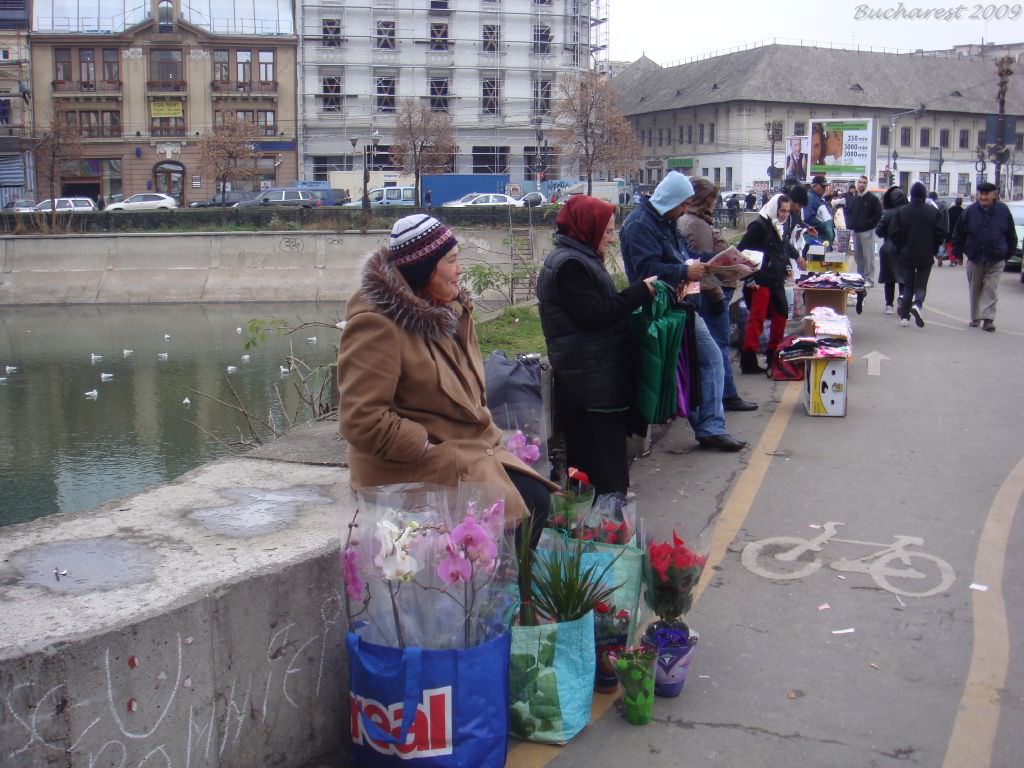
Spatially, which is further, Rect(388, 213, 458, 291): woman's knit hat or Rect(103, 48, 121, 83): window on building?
Rect(103, 48, 121, 83): window on building

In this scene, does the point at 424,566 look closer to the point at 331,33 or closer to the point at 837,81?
the point at 331,33

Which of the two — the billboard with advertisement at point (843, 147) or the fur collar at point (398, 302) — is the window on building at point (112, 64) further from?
the fur collar at point (398, 302)

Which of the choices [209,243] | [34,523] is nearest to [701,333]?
[34,523]

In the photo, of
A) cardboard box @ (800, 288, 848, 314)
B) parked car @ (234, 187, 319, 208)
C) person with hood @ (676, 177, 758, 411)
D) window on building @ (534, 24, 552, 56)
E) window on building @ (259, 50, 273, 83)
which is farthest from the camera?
window on building @ (534, 24, 552, 56)

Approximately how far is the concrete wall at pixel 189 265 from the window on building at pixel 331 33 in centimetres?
2732

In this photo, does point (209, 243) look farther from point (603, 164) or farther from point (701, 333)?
point (701, 333)

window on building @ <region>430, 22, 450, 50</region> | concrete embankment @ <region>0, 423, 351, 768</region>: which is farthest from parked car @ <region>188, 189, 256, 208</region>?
concrete embankment @ <region>0, 423, 351, 768</region>

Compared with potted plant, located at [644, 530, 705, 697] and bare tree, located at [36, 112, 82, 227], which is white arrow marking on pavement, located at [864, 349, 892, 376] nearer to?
potted plant, located at [644, 530, 705, 697]

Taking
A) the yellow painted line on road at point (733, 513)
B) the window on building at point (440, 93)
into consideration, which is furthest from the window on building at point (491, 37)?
the yellow painted line on road at point (733, 513)

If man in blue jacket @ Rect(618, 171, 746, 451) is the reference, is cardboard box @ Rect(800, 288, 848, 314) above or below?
below

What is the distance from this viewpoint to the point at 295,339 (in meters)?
27.8

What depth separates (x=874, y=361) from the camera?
11.6 metres

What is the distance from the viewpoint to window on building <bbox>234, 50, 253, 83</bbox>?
62.7m

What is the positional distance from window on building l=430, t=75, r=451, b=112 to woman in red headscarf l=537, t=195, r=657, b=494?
62623mm
